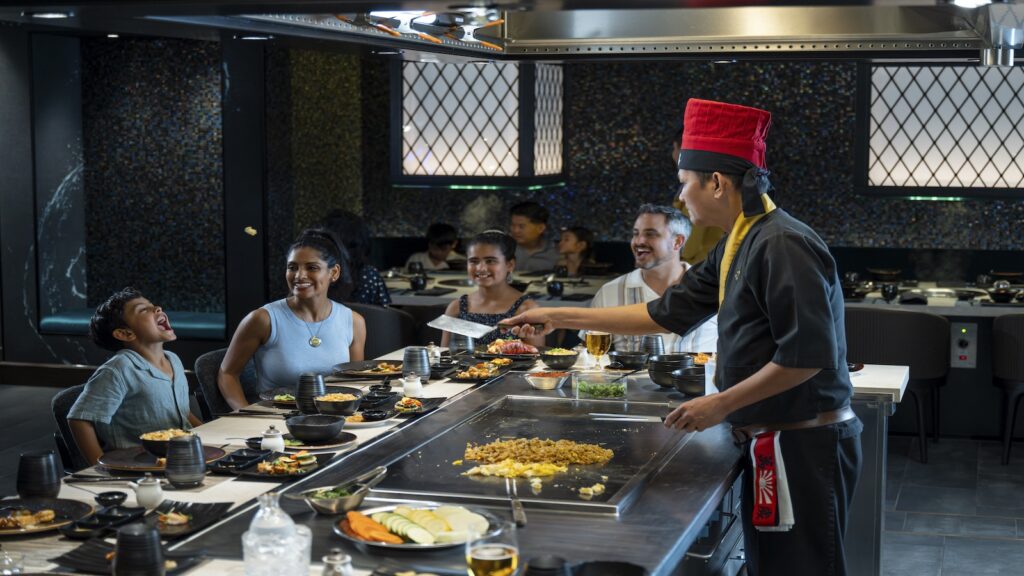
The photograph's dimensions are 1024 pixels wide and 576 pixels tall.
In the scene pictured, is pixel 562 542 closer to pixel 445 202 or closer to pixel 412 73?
pixel 412 73

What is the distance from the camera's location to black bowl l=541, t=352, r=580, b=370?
4145mm

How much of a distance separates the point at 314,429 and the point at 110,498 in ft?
2.03

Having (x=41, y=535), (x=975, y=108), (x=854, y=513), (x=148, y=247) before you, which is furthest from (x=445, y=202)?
(x=41, y=535)

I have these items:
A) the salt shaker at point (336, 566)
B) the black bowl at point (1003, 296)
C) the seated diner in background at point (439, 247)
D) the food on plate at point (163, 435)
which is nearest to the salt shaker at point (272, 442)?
the food on plate at point (163, 435)

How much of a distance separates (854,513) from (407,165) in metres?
4.38

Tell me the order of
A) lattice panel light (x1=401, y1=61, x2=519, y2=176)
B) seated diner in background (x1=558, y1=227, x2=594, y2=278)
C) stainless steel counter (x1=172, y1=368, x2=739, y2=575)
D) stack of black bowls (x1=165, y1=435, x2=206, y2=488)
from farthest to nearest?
seated diner in background (x1=558, y1=227, x2=594, y2=278)
lattice panel light (x1=401, y1=61, x2=519, y2=176)
stack of black bowls (x1=165, y1=435, x2=206, y2=488)
stainless steel counter (x1=172, y1=368, x2=739, y2=575)

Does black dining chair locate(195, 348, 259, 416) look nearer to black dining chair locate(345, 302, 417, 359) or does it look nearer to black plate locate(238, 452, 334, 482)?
black dining chair locate(345, 302, 417, 359)

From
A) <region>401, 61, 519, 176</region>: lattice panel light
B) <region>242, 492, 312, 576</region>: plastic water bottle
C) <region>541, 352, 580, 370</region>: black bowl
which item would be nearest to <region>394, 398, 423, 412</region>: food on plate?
<region>541, 352, 580, 370</region>: black bowl

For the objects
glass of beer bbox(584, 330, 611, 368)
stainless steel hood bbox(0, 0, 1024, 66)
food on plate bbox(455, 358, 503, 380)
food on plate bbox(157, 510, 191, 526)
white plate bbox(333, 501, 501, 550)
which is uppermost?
stainless steel hood bbox(0, 0, 1024, 66)

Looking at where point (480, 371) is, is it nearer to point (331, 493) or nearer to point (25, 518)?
point (331, 493)

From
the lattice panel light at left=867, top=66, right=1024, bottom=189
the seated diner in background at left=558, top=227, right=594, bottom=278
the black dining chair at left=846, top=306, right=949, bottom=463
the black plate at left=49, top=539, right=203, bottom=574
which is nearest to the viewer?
the black plate at left=49, top=539, right=203, bottom=574

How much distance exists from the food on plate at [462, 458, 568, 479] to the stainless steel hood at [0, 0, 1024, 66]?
1.06m

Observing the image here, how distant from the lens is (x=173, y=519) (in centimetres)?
236

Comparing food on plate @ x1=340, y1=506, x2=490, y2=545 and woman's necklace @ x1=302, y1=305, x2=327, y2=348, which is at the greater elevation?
woman's necklace @ x1=302, y1=305, x2=327, y2=348
